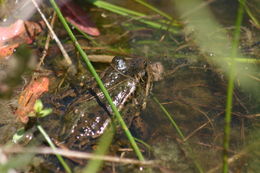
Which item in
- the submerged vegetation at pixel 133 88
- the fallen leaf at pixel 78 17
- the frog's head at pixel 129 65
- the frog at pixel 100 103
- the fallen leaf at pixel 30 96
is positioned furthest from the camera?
the fallen leaf at pixel 78 17

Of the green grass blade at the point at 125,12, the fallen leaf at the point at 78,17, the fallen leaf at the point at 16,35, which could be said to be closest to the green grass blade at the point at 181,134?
the green grass blade at the point at 125,12

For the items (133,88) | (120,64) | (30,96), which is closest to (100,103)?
(133,88)

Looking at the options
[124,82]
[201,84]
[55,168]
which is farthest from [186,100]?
[55,168]

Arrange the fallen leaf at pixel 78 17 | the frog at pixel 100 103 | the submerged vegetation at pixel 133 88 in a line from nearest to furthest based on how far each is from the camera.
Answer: the submerged vegetation at pixel 133 88 → the frog at pixel 100 103 → the fallen leaf at pixel 78 17

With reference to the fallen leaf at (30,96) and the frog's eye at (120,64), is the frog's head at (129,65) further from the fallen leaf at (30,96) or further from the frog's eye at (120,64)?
the fallen leaf at (30,96)

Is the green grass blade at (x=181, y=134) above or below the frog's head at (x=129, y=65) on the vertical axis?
below

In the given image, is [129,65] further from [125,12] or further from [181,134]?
[125,12]

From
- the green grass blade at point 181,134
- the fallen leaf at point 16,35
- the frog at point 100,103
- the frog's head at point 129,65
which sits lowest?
the green grass blade at point 181,134

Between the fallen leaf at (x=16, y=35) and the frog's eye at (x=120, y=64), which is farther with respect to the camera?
the fallen leaf at (x=16, y=35)

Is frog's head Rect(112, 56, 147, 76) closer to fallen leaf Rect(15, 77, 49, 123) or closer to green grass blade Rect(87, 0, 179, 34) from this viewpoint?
fallen leaf Rect(15, 77, 49, 123)
